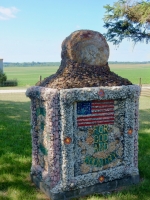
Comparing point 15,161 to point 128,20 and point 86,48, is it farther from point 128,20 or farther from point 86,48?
point 128,20

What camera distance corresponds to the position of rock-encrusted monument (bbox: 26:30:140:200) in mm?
4438

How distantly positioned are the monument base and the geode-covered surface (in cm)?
169

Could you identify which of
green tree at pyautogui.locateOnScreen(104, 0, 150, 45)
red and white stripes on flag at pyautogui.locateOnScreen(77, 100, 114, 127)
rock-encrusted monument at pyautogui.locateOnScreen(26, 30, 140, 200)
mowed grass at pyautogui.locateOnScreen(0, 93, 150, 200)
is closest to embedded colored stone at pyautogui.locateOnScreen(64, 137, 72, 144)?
rock-encrusted monument at pyautogui.locateOnScreen(26, 30, 140, 200)

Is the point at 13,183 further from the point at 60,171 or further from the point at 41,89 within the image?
the point at 41,89

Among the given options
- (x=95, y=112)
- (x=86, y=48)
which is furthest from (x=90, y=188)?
(x=86, y=48)

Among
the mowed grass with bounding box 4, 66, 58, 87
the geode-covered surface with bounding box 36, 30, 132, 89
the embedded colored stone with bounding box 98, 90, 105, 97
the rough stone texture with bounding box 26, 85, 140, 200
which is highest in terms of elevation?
the geode-covered surface with bounding box 36, 30, 132, 89

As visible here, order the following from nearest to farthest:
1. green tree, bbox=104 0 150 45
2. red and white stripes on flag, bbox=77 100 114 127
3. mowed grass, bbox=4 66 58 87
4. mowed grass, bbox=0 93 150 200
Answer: red and white stripes on flag, bbox=77 100 114 127
mowed grass, bbox=0 93 150 200
green tree, bbox=104 0 150 45
mowed grass, bbox=4 66 58 87

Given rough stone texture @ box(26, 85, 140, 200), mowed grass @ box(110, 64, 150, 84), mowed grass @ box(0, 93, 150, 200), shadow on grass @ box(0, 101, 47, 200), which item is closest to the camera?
rough stone texture @ box(26, 85, 140, 200)

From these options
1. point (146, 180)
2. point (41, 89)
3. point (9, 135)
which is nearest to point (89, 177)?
point (146, 180)

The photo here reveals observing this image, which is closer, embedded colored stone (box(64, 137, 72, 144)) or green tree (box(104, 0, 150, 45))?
embedded colored stone (box(64, 137, 72, 144))

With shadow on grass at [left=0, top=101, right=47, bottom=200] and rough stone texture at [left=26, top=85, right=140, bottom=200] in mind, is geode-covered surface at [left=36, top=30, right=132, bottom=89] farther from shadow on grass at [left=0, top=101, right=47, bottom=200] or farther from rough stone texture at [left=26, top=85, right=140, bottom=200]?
shadow on grass at [left=0, top=101, right=47, bottom=200]

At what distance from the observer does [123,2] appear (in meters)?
12.4

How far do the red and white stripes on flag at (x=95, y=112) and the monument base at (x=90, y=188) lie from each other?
107 cm

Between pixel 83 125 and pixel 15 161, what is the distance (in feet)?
8.08
